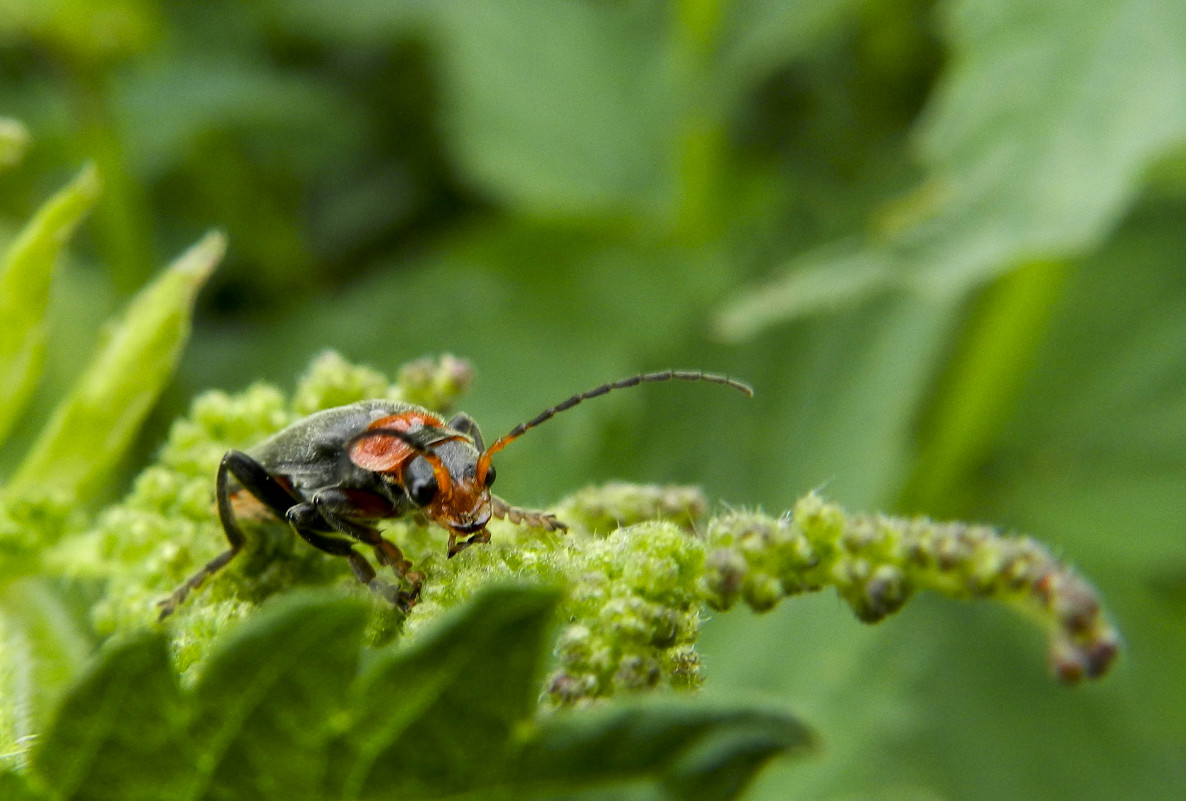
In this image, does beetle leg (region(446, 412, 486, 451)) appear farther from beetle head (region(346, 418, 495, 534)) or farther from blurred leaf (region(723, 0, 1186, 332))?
blurred leaf (region(723, 0, 1186, 332))

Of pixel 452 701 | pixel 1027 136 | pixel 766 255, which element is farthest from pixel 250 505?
pixel 766 255

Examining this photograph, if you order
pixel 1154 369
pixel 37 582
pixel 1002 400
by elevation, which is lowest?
pixel 37 582

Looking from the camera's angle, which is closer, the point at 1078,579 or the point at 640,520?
the point at 1078,579

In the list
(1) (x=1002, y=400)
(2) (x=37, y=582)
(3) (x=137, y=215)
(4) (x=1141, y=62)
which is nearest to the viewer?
(2) (x=37, y=582)

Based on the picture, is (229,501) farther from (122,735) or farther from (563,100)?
(563,100)

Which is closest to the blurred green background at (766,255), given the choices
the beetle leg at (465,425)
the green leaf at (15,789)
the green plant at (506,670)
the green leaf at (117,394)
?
the beetle leg at (465,425)

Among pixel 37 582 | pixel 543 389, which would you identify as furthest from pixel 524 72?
pixel 37 582

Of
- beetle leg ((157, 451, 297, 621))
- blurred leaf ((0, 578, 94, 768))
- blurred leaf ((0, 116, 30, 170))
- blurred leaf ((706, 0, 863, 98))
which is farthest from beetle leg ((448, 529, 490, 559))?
blurred leaf ((706, 0, 863, 98))

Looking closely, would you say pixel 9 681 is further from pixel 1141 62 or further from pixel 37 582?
pixel 1141 62
